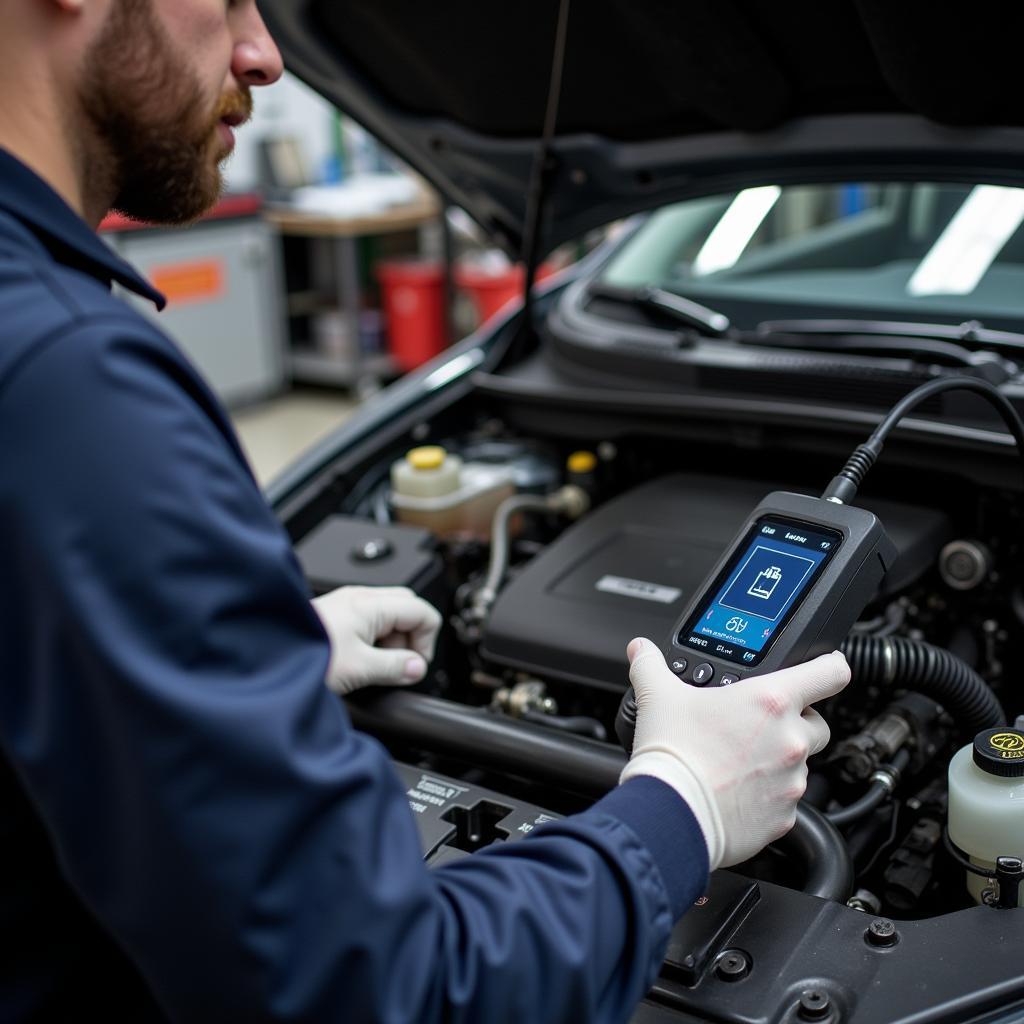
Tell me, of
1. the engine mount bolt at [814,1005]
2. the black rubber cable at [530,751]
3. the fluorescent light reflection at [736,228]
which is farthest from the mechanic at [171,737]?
the fluorescent light reflection at [736,228]

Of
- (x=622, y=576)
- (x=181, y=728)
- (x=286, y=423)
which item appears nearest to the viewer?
(x=181, y=728)

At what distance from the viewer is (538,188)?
68.2 inches

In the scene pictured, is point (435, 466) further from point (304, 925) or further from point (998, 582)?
point (304, 925)

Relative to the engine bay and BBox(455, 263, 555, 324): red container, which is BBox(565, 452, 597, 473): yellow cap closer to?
the engine bay

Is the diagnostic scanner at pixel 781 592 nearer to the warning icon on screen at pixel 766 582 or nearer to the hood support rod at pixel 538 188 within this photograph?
the warning icon on screen at pixel 766 582

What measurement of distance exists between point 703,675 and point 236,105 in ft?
1.78

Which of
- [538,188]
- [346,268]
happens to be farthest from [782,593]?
[346,268]

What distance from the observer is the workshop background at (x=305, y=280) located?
4727 mm

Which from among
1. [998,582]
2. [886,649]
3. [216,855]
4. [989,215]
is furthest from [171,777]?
[989,215]

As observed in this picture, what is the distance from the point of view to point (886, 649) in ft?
3.76

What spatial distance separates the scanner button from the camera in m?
0.96

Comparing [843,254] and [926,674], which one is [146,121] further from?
[843,254]

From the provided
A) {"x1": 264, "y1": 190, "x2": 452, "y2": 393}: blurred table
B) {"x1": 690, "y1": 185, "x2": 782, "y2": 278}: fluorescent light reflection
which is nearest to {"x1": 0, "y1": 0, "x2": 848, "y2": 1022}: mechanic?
{"x1": 690, "y1": 185, "x2": 782, "y2": 278}: fluorescent light reflection

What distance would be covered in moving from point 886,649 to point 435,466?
685 millimetres
